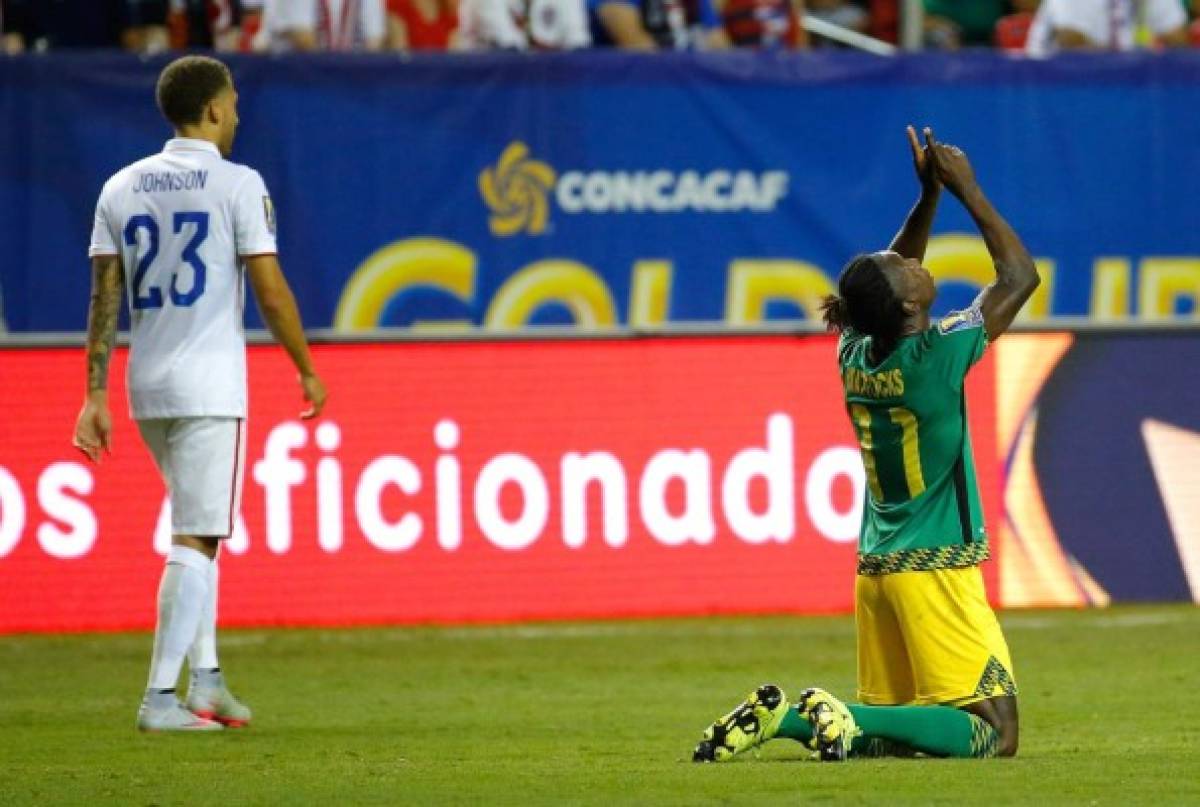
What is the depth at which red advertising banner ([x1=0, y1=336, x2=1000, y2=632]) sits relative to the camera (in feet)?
39.3

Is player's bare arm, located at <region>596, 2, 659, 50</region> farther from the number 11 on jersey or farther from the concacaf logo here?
the number 11 on jersey

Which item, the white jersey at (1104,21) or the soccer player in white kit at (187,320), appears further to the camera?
the white jersey at (1104,21)

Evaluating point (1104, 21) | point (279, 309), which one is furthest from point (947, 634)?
point (1104, 21)

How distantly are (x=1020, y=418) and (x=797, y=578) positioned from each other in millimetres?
1284

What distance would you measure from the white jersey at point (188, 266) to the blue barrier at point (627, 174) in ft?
17.5

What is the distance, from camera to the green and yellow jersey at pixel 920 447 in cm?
737

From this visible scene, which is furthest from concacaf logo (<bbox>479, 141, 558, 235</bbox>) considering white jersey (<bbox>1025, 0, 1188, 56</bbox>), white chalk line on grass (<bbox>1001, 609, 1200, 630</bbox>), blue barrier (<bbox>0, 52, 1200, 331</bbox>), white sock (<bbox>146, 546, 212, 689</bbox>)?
white sock (<bbox>146, 546, 212, 689</bbox>)

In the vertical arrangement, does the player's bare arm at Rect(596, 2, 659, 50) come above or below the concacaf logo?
above

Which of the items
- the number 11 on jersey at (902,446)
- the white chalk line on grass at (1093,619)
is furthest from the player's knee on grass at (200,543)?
the white chalk line on grass at (1093,619)

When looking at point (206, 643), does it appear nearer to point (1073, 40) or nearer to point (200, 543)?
point (200, 543)

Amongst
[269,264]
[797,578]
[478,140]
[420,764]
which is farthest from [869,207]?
[420,764]

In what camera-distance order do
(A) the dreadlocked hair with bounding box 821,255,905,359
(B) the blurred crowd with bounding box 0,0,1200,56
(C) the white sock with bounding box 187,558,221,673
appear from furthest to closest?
1. (B) the blurred crowd with bounding box 0,0,1200,56
2. (C) the white sock with bounding box 187,558,221,673
3. (A) the dreadlocked hair with bounding box 821,255,905,359

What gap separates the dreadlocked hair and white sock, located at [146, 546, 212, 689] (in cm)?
252

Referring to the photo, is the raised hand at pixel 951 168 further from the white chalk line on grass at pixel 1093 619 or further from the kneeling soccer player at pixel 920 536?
the white chalk line on grass at pixel 1093 619
